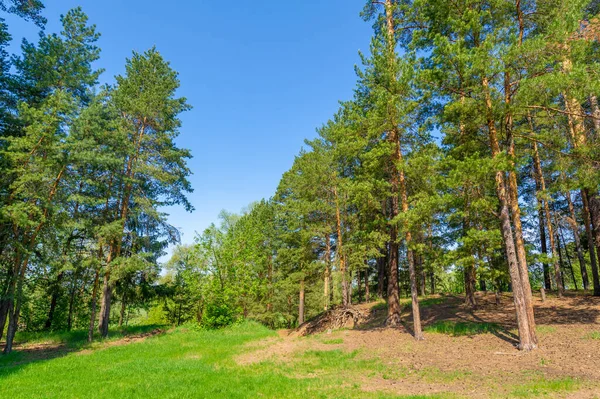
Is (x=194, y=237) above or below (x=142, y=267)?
above

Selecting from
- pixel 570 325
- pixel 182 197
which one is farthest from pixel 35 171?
pixel 570 325

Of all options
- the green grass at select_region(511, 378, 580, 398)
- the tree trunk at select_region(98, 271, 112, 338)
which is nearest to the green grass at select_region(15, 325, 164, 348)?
the tree trunk at select_region(98, 271, 112, 338)

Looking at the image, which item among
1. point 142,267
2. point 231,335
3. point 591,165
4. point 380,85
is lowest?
point 231,335

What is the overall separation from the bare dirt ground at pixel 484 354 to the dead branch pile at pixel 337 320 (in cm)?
217

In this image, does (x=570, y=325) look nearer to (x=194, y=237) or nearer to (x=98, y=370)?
(x=98, y=370)

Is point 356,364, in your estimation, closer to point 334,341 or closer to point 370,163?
point 334,341

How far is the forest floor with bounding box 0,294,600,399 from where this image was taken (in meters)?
6.95

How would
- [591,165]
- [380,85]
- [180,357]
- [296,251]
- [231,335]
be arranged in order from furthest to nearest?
[296,251]
[231,335]
[380,85]
[180,357]
[591,165]

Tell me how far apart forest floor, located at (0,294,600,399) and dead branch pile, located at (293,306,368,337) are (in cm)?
242

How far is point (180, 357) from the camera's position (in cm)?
1197

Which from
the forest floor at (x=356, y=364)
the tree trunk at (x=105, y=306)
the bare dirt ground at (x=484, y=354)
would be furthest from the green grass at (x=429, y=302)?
the tree trunk at (x=105, y=306)

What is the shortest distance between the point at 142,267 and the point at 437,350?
13760 mm

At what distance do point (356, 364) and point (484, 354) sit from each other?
152 inches

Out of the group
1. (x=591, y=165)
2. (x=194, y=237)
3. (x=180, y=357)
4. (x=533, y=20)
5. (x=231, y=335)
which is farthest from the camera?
(x=194, y=237)
